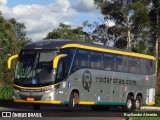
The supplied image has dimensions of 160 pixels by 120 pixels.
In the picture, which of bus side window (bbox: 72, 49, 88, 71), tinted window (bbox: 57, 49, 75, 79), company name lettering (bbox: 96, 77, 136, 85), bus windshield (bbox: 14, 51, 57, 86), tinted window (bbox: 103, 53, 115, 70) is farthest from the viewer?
tinted window (bbox: 103, 53, 115, 70)

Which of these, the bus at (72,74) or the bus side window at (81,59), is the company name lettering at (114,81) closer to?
the bus at (72,74)

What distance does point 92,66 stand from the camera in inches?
1011

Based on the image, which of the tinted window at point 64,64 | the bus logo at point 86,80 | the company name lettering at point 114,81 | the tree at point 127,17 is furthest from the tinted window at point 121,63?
the tree at point 127,17

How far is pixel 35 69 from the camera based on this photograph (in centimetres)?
2342

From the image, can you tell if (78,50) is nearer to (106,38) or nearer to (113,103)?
(113,103)

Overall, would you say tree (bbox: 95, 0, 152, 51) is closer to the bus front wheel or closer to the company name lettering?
the company name lettering

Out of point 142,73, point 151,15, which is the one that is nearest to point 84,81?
point 142,73

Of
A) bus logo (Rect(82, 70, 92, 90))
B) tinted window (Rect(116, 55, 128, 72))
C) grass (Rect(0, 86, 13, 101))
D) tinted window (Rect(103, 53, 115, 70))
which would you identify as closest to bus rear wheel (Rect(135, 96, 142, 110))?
tinted window (Rect(116, 55, 128, 72))

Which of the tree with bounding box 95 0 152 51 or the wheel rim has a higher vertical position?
the tree with bounding box 95 0 152 51

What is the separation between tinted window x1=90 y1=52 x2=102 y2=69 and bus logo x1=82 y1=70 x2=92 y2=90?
60 cm

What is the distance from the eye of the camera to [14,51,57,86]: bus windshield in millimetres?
23344

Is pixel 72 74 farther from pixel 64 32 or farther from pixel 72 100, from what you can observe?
pixel 64 32

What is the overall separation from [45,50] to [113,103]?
6.44 m

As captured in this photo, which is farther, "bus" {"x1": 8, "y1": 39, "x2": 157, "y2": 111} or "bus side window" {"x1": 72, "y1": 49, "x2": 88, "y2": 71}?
"bus side window" {"x1": 72, "y1": 49, "x2": 88, "y2": 71}
